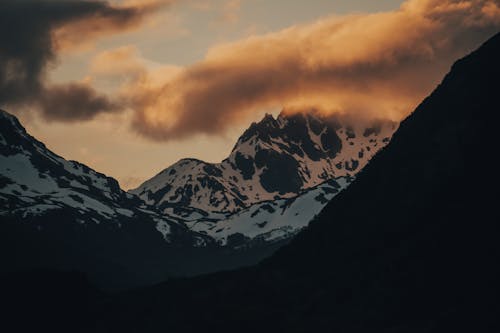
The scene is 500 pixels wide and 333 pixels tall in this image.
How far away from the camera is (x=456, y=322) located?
195 m

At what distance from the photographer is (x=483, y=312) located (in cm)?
19425

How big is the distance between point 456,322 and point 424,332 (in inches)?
290

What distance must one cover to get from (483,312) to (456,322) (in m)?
5.89

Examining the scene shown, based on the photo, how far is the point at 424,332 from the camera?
198 meters
